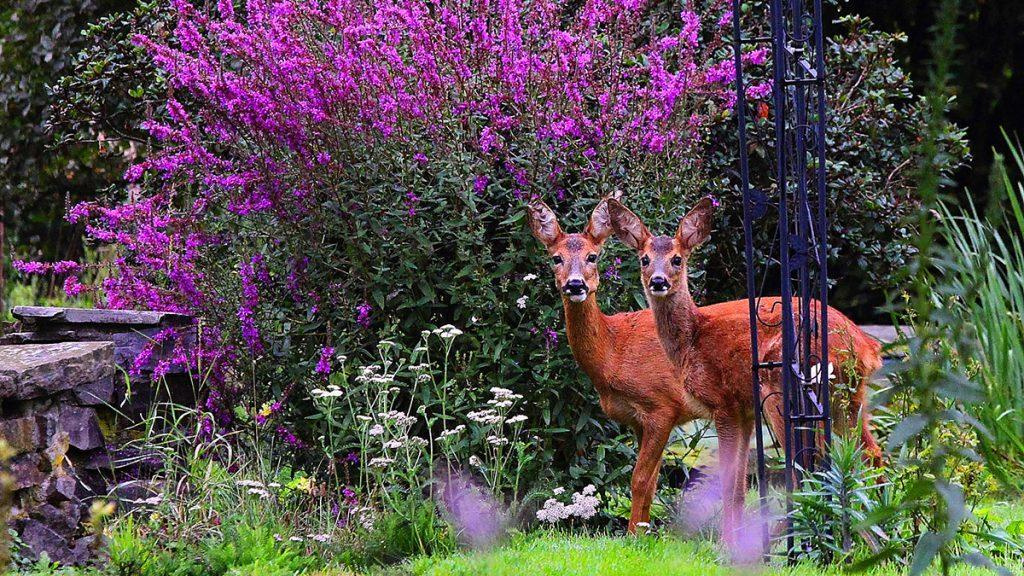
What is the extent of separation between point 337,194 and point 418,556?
1905 millimetres

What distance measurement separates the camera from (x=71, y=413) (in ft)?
18.2

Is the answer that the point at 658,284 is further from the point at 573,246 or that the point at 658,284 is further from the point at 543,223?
the point at 543,223

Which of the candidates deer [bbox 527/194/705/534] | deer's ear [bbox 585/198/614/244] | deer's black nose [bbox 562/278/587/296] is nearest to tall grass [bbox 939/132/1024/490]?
→ deer [bbox 527/194/705/534]

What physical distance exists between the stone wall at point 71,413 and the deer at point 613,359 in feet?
7.03

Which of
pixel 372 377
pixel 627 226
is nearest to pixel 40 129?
pixel 372 377

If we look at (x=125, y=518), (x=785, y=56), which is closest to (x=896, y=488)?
(x=785, y=56)

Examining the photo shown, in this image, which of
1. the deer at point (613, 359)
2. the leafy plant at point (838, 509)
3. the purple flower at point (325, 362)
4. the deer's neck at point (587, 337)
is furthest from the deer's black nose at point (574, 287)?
the leafy plant at point (838, 509)

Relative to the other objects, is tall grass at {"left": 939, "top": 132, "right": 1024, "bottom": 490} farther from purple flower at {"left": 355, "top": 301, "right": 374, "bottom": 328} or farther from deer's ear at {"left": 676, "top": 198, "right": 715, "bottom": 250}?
purple flower at {"left": 355, "top": 301, "right": 374, "bottom": 328}

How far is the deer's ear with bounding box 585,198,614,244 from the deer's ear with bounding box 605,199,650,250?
0.06 metres

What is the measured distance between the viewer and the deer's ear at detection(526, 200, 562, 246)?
5.52 m

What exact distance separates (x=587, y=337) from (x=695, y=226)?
0.73 m

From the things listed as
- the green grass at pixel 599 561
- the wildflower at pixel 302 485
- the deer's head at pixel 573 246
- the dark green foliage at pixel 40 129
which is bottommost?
the green grass at pixel 599 561

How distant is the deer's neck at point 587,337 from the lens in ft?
18.5

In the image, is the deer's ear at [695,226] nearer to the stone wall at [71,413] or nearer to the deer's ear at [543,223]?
the deer's ear at [543,223]
